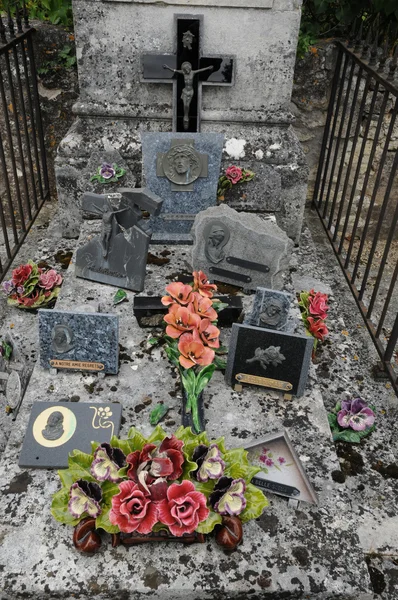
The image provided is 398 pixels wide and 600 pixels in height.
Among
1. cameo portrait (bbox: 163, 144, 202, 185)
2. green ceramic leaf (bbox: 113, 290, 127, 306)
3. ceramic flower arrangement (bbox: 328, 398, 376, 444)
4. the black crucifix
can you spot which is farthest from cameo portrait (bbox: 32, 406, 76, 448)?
the black crucifix

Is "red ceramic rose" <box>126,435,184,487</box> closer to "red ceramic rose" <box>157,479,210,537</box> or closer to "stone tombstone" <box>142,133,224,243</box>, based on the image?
"red ceramic rose" <box>157,479,210,537</box>

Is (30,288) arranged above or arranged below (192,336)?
below

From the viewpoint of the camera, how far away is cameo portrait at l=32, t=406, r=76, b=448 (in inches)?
89.7

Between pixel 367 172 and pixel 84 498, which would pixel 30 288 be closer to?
pixel 84 498

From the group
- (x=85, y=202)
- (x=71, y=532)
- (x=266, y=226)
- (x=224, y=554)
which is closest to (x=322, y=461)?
(x=224, y=554)

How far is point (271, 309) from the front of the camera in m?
2.69

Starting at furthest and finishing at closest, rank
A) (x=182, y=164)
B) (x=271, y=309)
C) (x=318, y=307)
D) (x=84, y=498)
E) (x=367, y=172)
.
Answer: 1. (x=182, y=164)
2. (x=367, y=172)
3. (x=318, y=307)
4. (x=271, y=309)
5. (x=84, y=498)

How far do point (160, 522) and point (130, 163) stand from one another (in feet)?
9.71

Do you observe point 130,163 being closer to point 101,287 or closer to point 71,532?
point 101,287

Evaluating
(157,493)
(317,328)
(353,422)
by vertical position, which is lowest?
(353,422)

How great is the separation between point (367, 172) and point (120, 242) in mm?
1801

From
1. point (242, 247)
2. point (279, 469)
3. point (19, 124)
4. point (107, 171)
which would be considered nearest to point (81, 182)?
point (107, 171)

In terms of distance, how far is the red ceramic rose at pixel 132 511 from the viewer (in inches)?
68.0

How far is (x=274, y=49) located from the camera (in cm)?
388
